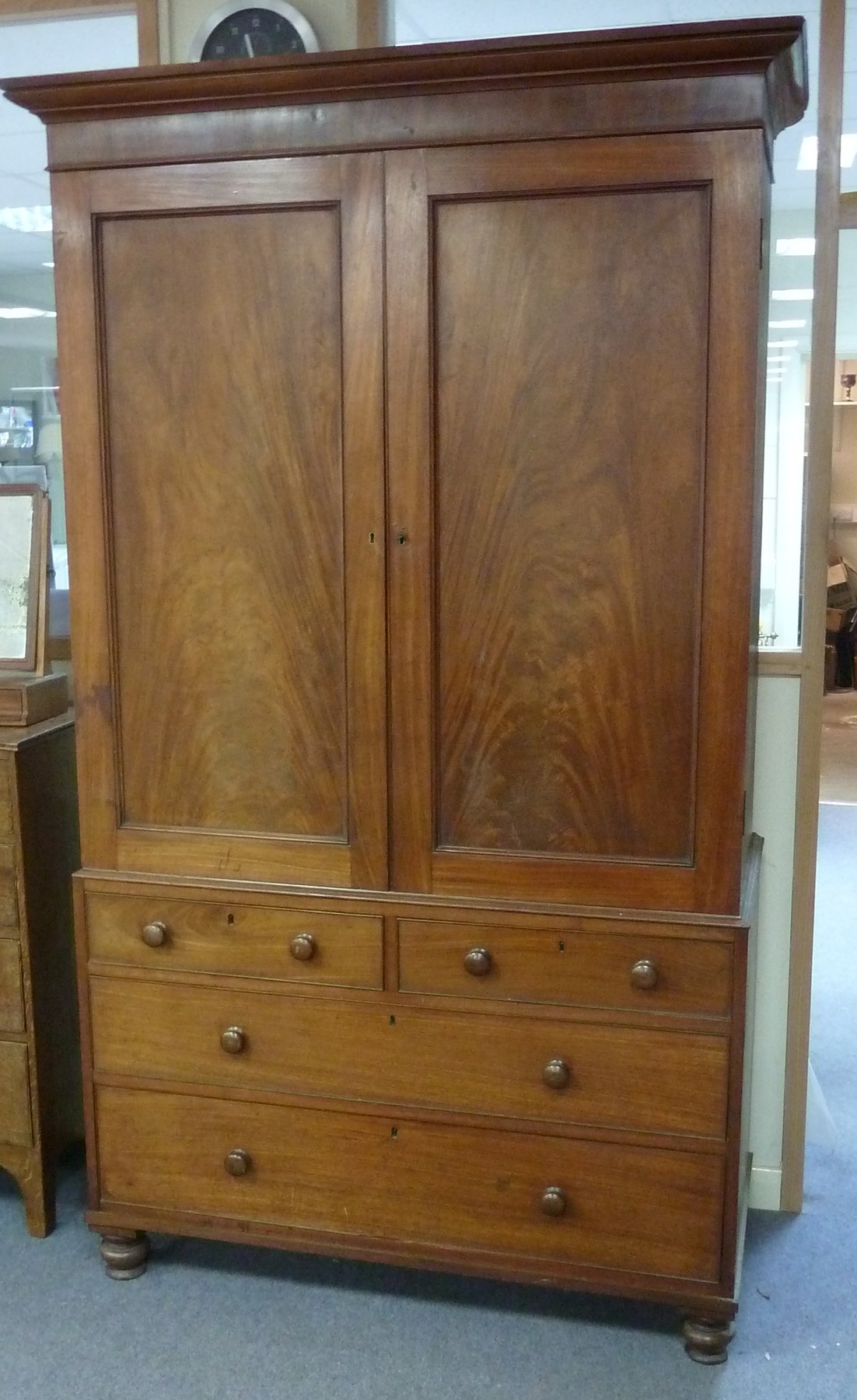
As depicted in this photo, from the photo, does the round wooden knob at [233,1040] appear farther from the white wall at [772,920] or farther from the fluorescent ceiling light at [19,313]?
→ the fluorescent ceiling light at [19,313]

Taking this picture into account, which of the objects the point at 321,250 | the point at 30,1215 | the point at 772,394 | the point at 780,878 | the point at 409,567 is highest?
the point at 321,250

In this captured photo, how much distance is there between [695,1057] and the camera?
6.13 ft

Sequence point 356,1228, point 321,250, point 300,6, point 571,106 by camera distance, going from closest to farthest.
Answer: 1. point 571,106
2. point 321,250
3. point 356,1228
4. point 300,6

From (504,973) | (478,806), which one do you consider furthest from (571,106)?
(504,973)

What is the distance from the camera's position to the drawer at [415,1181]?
191 centimetres

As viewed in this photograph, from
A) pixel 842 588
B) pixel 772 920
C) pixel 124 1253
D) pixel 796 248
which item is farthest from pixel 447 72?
pixel 842 588

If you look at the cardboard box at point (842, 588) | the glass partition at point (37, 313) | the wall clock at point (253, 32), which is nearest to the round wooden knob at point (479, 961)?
the glass partition at point (37, 313)

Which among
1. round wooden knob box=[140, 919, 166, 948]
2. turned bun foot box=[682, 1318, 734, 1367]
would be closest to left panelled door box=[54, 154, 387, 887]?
round wooden knob box=[140, 919, 166, 948]

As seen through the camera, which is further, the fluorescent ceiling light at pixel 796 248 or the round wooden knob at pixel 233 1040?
the fluorescent ceiling light at pixel 796 248

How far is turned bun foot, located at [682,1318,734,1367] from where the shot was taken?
77.2 inches

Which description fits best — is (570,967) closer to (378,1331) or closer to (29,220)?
(378,1331)

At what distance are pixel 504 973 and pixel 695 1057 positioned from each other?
318 millimetres

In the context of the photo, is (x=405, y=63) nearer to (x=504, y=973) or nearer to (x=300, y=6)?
(x=300, y=6)

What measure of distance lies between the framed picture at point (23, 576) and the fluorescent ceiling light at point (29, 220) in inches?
31.2
